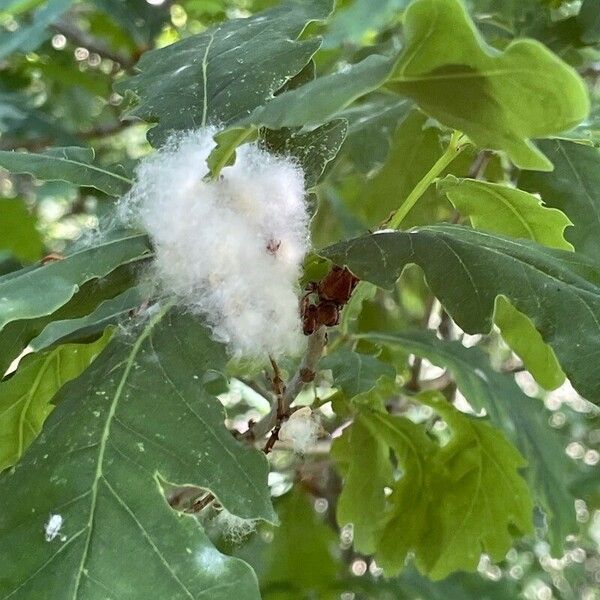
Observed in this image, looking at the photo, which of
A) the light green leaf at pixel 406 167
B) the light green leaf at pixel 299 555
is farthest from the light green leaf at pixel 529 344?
the light green leaf at pixel 299 555

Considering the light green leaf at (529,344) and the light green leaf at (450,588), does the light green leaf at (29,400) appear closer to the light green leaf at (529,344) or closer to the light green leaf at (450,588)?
the light green leaf at (529,344)

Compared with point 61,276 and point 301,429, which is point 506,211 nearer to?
point 301,429

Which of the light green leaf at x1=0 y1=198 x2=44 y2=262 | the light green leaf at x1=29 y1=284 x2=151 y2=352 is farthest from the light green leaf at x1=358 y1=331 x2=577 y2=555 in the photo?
the light green leaf at x1=0 y1=198 x2=44 y2=262

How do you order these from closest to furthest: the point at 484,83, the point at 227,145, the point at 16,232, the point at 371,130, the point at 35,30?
the point at 484,83 → the point at 227,145 → the point at 371,130 → the point at 35,30 → the point at 16,232

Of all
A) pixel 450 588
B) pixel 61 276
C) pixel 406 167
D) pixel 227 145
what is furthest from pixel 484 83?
pixel 450 588

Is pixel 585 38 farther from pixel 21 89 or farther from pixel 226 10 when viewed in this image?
pixel 21 89
